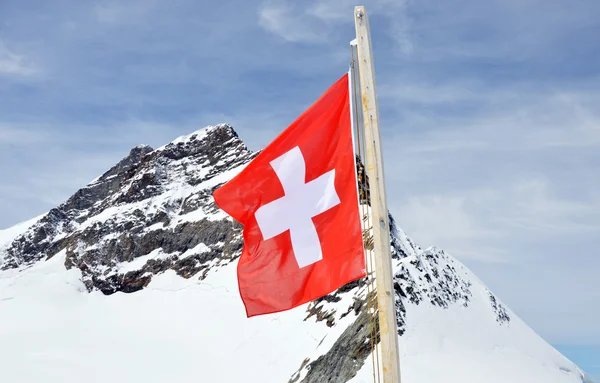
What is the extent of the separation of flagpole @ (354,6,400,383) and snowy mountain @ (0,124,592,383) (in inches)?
1031

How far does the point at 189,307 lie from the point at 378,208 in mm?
64180

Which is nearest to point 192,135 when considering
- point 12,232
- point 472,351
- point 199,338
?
point 12,232

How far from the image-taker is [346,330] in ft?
127

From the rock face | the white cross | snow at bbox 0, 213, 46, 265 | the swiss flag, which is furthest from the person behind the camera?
snow at bbox 0, 213, 46, 265

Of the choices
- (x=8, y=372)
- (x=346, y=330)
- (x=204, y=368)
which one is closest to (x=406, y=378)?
(x=346, y=330)

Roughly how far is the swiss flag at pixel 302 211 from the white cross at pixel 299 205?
1 cm

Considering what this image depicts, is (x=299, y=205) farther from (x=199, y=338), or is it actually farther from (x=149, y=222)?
(x=149, y=222)

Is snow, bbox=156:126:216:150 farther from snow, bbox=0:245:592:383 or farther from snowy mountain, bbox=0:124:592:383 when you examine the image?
snow, bbox=0:245:592:383

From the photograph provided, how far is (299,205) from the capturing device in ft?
29.2

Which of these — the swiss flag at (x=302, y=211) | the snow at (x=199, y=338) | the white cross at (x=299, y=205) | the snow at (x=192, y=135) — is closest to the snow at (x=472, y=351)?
the snow at (x=199, y=338)

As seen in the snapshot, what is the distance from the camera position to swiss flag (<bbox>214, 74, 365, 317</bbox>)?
8.45 m

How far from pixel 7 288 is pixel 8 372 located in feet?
106

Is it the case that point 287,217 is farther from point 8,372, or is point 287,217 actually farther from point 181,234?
point 181,234

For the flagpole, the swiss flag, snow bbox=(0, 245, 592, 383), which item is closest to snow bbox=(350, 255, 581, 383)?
snow bbox=(0, 245, 592, 383)
